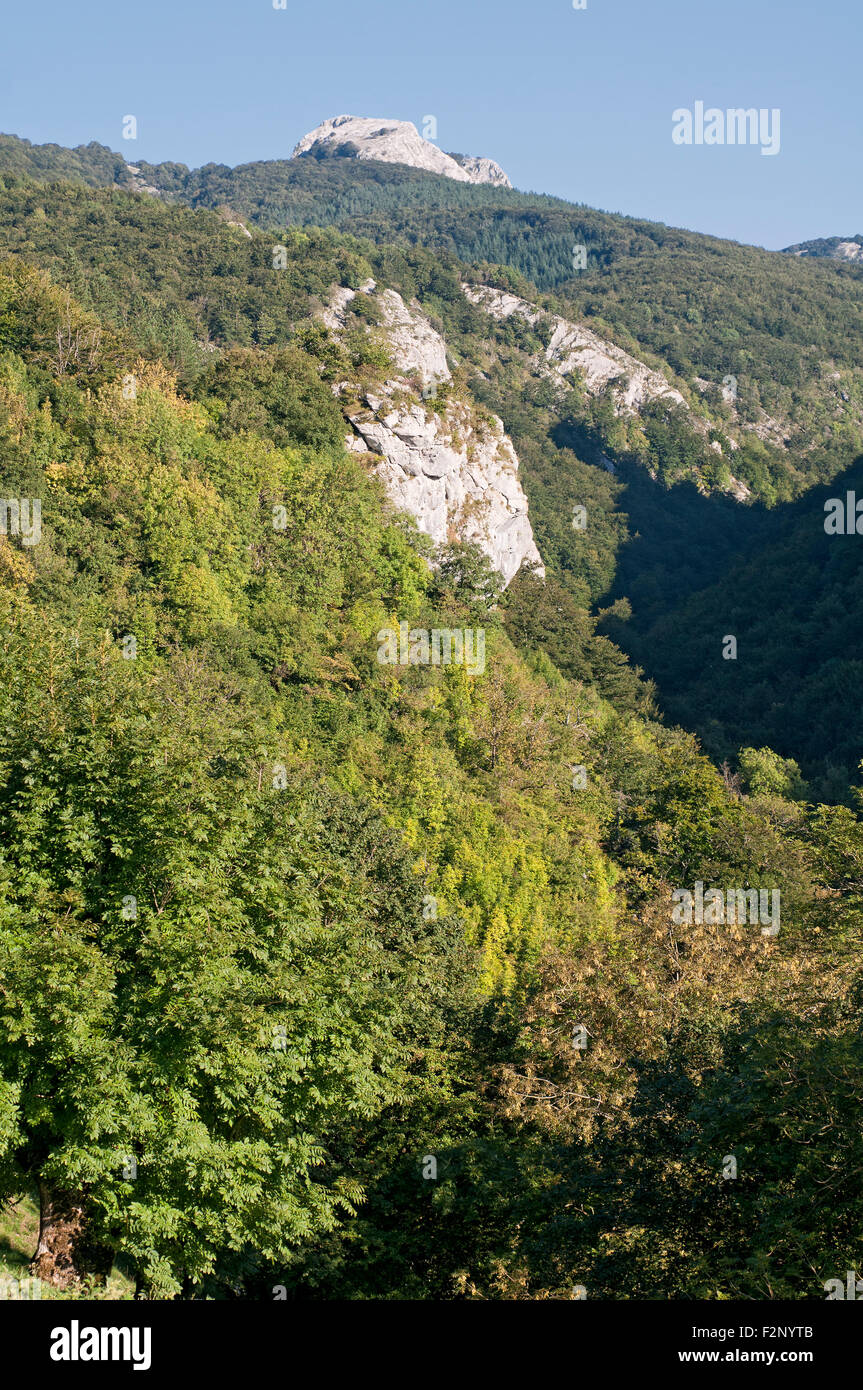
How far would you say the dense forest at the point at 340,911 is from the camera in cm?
1842

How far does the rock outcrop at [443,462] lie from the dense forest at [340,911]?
9.58 feet

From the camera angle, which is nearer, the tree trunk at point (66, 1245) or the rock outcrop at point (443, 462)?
the tree trunk at point (66, 1245)

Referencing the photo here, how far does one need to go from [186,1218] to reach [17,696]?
12.0 metres

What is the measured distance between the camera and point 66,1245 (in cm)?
2156

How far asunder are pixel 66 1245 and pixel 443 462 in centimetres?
6755

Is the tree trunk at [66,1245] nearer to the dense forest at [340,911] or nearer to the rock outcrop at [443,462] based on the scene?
the dense forest at [340,911]

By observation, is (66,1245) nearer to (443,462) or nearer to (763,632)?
(443,462)

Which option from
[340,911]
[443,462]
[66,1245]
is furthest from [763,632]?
[66,1245]

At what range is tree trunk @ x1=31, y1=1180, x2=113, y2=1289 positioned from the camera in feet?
68.0

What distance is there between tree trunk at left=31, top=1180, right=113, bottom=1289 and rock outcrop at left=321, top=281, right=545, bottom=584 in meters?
59.9

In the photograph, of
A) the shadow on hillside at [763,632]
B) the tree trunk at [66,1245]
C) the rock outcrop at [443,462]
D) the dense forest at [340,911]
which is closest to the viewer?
the dense forest at [340,911]

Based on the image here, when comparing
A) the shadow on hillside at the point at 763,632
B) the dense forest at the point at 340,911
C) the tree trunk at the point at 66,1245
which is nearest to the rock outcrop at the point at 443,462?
the dense forest at the point at 340,911

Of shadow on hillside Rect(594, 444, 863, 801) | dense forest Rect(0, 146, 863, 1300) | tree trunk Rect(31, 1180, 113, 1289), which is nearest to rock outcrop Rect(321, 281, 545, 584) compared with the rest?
dense forest Rect(0, 146, 863, 1300)

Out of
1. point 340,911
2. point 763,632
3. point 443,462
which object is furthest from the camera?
point 763,632
